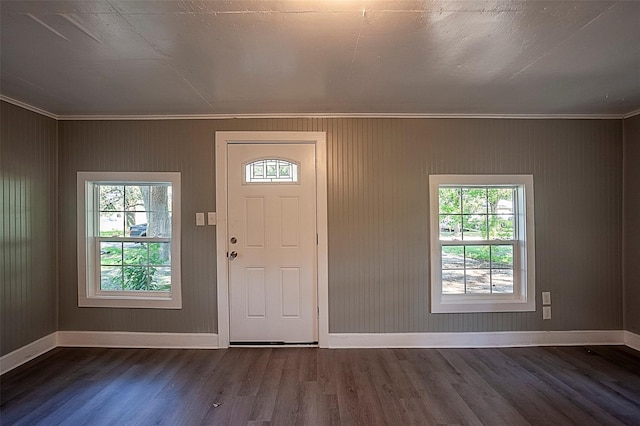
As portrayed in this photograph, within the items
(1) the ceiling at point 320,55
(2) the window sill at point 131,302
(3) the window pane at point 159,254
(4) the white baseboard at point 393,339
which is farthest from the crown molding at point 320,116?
(4) the white baseboard at point 393,339

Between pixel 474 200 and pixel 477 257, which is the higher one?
pixel 474 200

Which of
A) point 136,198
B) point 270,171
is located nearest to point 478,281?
point 270,171

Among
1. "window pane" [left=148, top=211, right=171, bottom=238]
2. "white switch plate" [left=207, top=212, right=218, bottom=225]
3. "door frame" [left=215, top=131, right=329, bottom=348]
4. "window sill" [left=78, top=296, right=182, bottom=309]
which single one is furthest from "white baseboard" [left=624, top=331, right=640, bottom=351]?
"window pane" [left=148, top=211, right=171, bottom=238]

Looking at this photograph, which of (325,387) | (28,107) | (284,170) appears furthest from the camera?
(284,170)

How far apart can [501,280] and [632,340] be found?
1297mm

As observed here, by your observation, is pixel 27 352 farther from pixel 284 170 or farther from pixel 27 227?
Result: pixel 284 170

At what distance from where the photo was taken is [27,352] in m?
2.90

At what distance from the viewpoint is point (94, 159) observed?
127 inches

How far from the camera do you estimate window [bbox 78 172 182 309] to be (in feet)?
10.7

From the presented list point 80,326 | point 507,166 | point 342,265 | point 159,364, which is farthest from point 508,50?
point 80,326

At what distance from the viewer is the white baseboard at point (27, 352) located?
2694 mm

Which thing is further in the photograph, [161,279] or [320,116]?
[161,279]

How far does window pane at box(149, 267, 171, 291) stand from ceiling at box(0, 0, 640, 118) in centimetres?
155

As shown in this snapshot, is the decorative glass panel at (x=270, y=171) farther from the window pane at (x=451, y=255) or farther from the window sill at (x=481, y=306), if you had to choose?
the window sill at (x=481, y=306)
